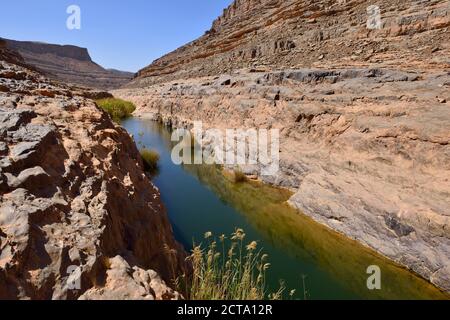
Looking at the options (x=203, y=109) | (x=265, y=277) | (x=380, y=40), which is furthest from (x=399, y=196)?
(x=203, y=109)

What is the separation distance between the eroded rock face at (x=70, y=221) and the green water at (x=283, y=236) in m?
2.57

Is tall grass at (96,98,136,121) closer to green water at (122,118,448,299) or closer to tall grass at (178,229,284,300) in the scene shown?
green water at (122,118,448,299)

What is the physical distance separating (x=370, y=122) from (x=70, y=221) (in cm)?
843

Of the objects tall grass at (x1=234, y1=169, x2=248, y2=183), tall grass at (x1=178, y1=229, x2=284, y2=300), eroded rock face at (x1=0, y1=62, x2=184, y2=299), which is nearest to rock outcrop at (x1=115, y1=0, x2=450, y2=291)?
tall grass at (x1=234, y1=169, x2=248, y2=183)

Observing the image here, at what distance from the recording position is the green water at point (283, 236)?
573 cm

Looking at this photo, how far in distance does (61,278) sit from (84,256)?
0.92ft

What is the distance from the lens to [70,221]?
3.23m

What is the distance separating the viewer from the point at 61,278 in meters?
2.62

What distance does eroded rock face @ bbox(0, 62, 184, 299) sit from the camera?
261 cm

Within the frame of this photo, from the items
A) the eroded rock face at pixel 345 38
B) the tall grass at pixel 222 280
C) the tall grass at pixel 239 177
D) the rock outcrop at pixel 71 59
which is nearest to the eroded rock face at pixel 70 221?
the tall grass at pixel 222 280

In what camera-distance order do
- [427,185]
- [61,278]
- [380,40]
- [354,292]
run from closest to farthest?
[61,278]
[354,292]
[427,185]
[380,40]

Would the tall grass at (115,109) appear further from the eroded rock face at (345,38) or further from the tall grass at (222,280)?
the tall grass at (222,280)

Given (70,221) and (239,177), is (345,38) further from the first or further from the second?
(70,221)
